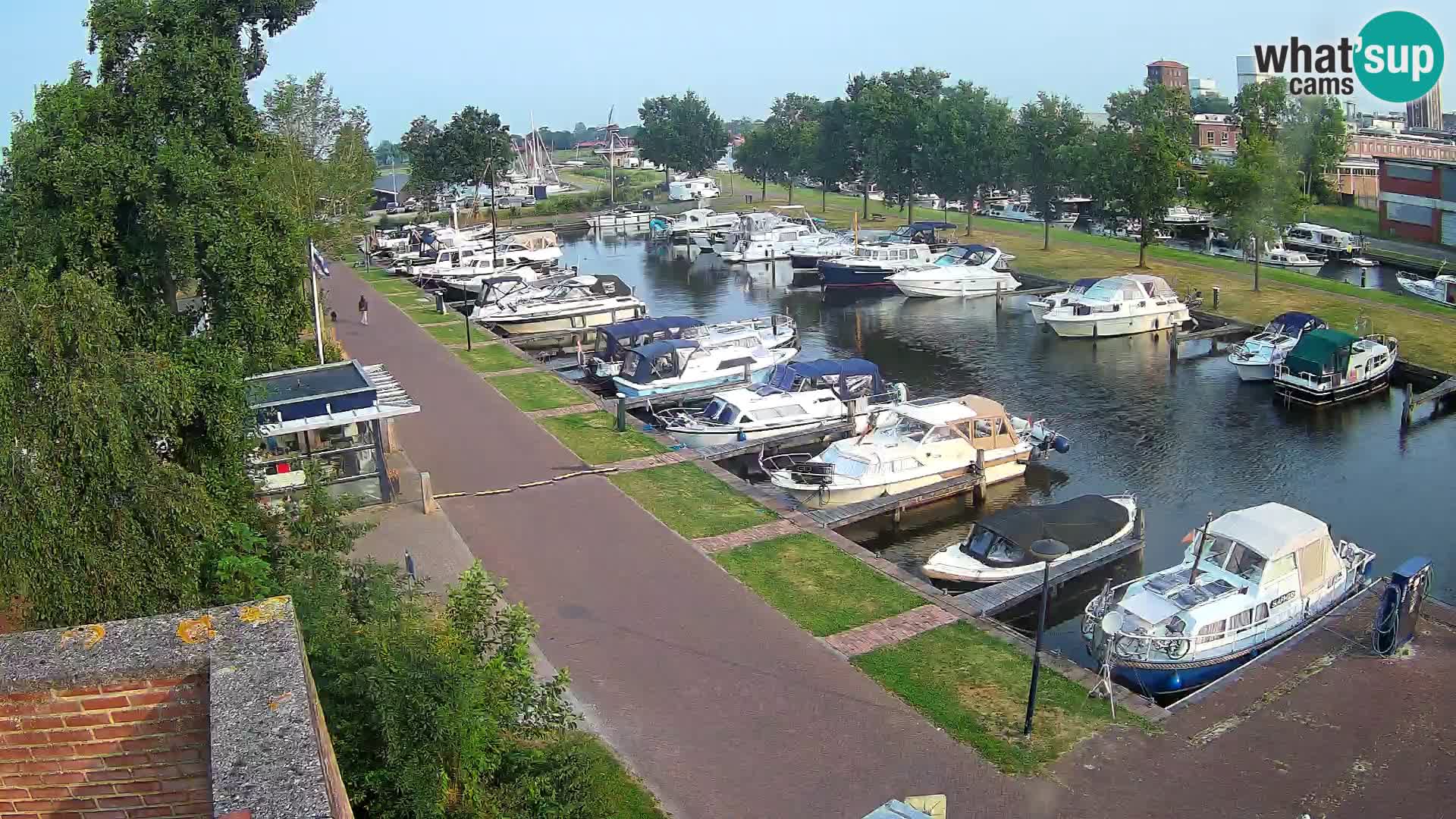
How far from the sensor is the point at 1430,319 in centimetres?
4222

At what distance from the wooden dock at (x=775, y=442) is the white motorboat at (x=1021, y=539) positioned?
7.74 m

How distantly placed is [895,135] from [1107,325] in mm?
37692

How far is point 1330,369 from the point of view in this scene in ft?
112

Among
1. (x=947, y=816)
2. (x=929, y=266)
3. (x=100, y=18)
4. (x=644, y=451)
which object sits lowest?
(x=947, y=816)

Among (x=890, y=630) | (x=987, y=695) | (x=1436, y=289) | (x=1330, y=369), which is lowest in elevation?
(x=987, y=695)

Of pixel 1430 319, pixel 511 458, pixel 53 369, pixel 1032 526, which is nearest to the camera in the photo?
pixel 53 369

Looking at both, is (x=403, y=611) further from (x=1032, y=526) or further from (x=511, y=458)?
(x=511, y=458)

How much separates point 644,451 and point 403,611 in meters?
15.8

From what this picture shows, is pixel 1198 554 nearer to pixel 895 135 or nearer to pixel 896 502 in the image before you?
pixel 896 502

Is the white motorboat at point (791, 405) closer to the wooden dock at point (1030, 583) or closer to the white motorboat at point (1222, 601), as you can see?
the wooden dock at point (1030, 583)

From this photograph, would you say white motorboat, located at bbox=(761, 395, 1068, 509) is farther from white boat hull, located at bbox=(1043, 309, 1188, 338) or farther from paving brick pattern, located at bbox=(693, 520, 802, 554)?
white boat hull, located at bbox=(1043, 309, 1188, 338)

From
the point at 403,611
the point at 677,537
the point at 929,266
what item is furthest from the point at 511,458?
the point at 929,266

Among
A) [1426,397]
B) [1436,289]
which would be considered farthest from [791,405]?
[1436,289]

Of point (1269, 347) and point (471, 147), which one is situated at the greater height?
point (471, 147)
